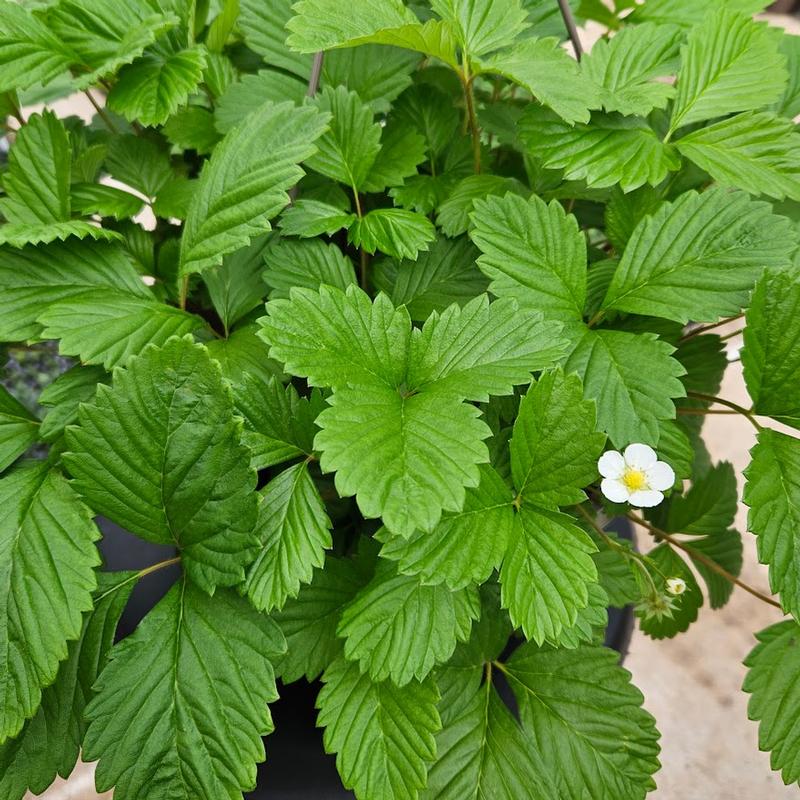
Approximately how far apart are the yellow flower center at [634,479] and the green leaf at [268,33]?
1.44 feet

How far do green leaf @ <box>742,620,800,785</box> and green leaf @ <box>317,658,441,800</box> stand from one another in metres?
0.22

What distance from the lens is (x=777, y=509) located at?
0.47 m

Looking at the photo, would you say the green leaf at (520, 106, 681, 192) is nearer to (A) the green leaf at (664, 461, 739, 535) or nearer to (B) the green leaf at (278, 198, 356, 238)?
(B) the green leaf at (278, 198, 356, 238)

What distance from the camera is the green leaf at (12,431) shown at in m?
0.52

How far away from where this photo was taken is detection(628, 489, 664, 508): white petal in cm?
48

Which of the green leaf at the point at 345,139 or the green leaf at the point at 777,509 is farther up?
the green leaf at the point at 345,139

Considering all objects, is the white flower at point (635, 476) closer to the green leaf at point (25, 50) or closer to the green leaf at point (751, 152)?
the green leaf at point (751, 152)

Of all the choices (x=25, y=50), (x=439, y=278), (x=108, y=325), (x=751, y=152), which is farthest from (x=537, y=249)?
(x=25, y=50)

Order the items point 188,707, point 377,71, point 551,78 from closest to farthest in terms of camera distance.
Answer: point 188,707 → point 551,78 → point 377,71

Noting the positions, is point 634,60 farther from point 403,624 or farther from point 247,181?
point 403,624

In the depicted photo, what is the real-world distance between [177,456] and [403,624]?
168mm

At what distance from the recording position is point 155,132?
717mm

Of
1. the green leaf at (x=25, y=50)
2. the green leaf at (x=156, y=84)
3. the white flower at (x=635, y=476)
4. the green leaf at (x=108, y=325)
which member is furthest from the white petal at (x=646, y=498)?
the green leaf at (x=25, y=50)

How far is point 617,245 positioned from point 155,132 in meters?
0.44
